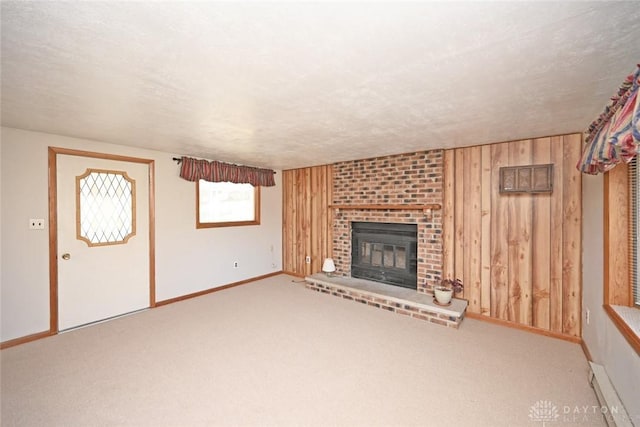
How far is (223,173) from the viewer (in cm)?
442

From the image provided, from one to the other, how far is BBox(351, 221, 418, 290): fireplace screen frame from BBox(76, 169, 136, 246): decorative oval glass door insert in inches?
130

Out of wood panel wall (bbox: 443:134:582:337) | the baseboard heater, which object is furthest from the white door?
the baseboard heater

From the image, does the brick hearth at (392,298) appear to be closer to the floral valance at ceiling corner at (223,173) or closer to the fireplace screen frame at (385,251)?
the fireplace screen frame at (385,251)

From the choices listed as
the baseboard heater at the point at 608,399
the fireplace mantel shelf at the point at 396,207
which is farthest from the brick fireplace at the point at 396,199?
the baseboard heater at the point at 608,399

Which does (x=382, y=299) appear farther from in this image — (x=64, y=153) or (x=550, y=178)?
(x=64, y=153)

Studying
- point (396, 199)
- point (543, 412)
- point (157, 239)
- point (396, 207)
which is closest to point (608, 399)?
point (543, 412)

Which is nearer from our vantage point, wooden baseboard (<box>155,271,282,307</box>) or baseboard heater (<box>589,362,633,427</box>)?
baseboard heater (<box>589,362,633,427</box>)

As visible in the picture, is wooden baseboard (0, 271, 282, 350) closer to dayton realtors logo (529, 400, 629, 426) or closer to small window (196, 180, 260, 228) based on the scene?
small window (196, 180, 260, 228)

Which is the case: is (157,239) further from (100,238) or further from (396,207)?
(396,207)

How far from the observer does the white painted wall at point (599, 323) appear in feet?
5.20

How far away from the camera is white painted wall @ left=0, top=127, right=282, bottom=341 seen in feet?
8.75

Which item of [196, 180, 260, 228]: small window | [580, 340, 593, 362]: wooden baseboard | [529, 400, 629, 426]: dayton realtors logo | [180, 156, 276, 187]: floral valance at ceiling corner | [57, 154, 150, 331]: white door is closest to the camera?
[529, 400, 629, 426]: dayton realtors logo

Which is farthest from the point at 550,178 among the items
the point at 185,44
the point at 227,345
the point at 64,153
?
the point at 64,153

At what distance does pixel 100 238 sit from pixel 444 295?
4293mm
